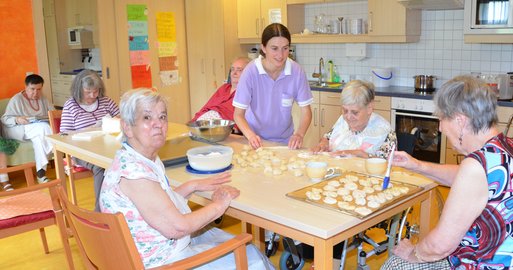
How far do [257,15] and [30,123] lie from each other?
2672 millimetres

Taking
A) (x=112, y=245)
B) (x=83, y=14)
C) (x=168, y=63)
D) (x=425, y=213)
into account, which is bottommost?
(x=425, y=213)

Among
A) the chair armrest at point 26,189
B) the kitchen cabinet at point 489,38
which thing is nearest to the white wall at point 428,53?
the kitchen cabinet at point 489,38

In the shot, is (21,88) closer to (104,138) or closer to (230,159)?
(104,138)

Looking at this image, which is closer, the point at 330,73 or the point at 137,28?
the point at 330,73

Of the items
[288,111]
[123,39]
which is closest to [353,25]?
[288,111]

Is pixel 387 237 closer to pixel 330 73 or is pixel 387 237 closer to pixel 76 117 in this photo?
pixel 76 117

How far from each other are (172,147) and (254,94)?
2.34ft

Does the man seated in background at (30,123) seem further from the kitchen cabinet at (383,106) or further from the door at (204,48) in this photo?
the kitchen cabinet at (383,106)

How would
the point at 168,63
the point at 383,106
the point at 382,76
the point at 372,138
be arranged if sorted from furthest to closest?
the point at 168,63
the point at 382,76
the point at 383,106
the point at 372,138

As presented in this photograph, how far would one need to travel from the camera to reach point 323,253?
167 centimetres

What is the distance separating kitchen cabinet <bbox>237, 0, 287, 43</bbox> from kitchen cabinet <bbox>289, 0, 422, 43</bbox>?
1011mm

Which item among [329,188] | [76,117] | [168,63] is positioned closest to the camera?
[329,188]

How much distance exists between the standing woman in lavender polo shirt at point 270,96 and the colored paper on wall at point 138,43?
122 inches

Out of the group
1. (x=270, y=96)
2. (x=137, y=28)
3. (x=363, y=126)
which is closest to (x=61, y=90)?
(x=137, y=28)
